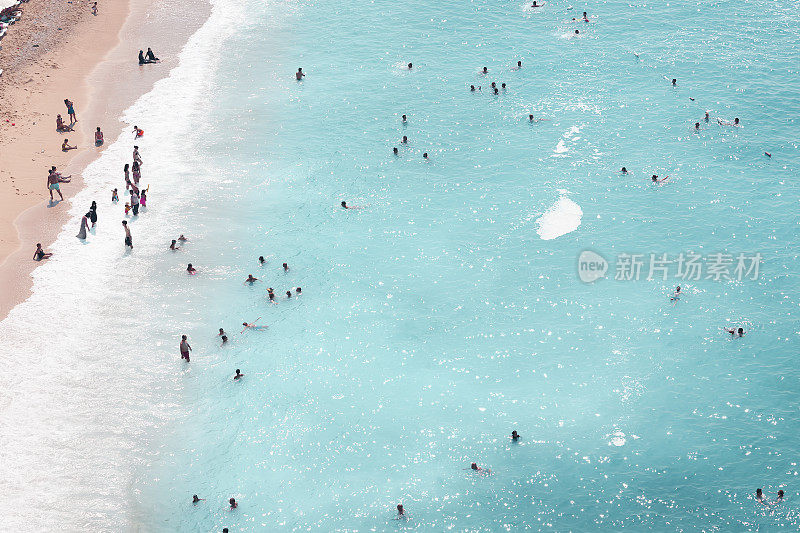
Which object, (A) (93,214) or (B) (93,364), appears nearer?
(B) (93,364)

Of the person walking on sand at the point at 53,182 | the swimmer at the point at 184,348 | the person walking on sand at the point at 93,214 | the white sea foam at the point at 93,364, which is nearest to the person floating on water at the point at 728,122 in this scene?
the white sea foam at the point at 93,364

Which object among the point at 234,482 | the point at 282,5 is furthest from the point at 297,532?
the point at 282,5

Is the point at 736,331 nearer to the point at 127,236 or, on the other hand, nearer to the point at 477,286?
the point at 477,286

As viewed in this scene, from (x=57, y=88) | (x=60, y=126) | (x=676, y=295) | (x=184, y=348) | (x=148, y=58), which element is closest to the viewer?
(x=184, y=348)

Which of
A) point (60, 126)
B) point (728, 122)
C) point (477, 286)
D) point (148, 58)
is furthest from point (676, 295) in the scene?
point (148, 58)

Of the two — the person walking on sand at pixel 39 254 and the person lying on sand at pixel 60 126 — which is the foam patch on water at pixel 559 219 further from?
the person lying on sand at pixel 60 126

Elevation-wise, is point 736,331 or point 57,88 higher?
point 57,88

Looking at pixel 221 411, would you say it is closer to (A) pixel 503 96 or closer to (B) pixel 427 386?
(B) pixel 427 386
